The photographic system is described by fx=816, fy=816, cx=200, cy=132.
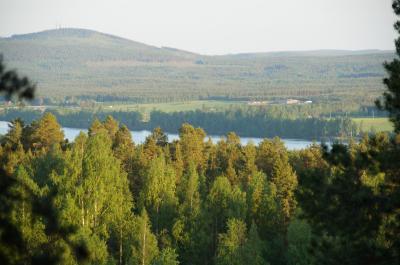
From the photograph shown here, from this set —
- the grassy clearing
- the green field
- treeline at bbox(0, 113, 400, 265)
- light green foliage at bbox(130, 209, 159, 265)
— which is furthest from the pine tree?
the grassy clearing

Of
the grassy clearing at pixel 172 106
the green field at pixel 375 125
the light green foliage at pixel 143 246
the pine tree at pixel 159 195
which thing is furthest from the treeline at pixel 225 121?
the light green foliage at pixel 143 246

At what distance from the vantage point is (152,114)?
A: 11450 cm

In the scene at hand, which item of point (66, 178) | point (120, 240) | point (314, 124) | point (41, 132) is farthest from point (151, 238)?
point (314, 124)

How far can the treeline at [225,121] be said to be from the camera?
316ft

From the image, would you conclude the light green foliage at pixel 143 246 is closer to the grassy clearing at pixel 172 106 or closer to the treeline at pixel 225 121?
the treeline at pixel 225 121

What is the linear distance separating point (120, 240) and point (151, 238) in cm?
291

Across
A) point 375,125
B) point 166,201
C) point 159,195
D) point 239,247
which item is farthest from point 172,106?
point 239,247

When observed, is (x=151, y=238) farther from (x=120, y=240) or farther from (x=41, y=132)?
(x=41, y=132)

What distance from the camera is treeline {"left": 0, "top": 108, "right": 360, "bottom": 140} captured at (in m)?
96.3

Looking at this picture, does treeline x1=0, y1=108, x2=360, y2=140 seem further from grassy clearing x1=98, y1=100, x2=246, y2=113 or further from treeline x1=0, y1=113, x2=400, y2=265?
treeline x1=0, y1=113, x2=400, y2=265

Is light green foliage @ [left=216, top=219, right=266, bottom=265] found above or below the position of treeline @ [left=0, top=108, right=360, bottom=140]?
above

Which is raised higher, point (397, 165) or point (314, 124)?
point (397, 165)

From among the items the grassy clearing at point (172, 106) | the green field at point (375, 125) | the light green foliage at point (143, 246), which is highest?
the light green foliage at point (143, 246)

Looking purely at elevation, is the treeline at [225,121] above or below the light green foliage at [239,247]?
below
